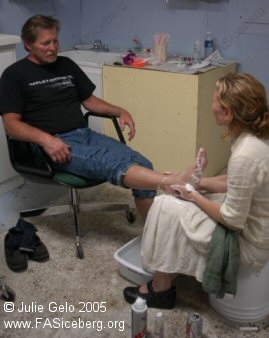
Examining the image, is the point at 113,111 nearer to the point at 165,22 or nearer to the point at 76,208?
the point at 76,208

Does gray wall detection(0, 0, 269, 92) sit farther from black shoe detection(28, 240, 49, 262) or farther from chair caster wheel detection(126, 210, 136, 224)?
black shoe detection(28, 240, 49, 262)

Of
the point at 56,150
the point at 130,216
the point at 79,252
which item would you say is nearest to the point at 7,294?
the point at 79,252

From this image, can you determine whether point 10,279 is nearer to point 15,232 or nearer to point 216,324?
point 15,232

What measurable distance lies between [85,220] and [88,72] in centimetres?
108

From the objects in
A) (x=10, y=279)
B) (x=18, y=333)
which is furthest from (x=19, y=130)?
(x=18, y=333)

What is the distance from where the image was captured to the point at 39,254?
2021 mm

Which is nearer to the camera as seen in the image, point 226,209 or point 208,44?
point 226,209

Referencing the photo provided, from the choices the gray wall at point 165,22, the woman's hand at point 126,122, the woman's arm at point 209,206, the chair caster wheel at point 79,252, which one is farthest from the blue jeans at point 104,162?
the gray wall at point 165,22

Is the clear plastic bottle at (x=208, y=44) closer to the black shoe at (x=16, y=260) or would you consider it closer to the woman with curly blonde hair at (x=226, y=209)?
the woman with curly blonde hair at (x=226, y=209)

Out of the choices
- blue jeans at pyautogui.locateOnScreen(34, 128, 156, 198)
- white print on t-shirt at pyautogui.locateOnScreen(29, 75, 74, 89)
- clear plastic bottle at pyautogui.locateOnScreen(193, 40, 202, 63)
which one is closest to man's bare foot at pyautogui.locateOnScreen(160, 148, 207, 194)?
blue jeans at pyautogui.locateOnScreen(34, 128, 156, 198)

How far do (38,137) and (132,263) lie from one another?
69 centimetres

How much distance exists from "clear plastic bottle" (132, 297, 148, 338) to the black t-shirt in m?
1.04

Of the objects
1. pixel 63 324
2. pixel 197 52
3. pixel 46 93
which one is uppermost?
pixel 197 52

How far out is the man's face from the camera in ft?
6.63
